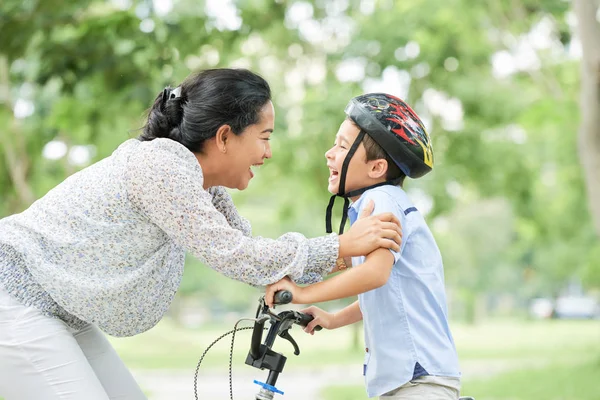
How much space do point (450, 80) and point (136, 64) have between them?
35.4 feet

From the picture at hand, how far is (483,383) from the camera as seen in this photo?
15.0m

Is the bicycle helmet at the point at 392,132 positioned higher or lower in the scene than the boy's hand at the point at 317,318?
higher

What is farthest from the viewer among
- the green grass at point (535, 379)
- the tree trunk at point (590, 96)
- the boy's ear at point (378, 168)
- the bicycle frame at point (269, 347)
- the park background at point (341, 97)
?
the green grass at point (535, 379)

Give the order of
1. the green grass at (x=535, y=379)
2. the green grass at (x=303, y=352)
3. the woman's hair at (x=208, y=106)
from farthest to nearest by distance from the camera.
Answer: the green grass at (x=303, y=352)
the green grass at (x=535, y=379)
the woman's hair at (x=208, y=106)

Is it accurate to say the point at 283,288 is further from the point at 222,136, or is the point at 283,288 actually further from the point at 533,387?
the point at 533,387

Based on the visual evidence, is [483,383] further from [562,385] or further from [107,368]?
[107,368]

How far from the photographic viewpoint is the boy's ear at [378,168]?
3014 millimetres

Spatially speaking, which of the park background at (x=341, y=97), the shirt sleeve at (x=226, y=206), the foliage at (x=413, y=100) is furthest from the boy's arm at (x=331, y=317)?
the foliage at (x=413, y=100)

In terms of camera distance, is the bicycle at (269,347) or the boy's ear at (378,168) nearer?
the bicycle at (269,347)

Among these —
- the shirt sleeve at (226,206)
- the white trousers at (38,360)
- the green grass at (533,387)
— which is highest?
the green grass at (533,387)

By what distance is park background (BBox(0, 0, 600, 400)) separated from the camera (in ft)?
23.9

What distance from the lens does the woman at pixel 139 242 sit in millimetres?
2658

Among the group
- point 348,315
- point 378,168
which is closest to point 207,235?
point 378,168

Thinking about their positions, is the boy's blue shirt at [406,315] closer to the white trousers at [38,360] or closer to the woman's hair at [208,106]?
the woman's hair at [208,106]
